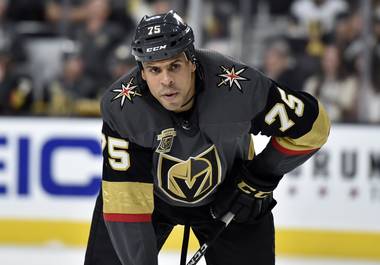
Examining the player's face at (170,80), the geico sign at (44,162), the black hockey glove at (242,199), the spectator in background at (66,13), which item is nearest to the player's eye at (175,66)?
the player's face at (170,80)

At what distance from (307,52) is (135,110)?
8.02 feet

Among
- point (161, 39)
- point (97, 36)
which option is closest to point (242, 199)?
point (161, 39)

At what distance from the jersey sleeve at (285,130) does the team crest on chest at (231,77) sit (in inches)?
3.2

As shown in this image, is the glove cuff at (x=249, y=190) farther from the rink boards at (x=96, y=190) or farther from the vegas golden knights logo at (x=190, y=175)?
the rink boards at (x=96, y=190)

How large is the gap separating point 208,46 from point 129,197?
91.7 inches

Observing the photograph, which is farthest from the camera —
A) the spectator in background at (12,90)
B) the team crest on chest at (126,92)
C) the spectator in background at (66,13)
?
the spectator in background at (66,13)

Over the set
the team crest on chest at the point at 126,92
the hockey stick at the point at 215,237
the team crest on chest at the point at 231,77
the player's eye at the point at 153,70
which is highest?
the player's eye at the point at 153,70

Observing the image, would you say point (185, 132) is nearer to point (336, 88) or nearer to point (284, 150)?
point (284, 150)

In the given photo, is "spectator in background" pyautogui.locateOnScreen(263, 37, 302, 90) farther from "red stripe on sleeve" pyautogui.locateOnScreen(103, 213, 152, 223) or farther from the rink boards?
"red stripe on sleeve" pyautogui.locateOnScreen(103, 213, 152, 223)

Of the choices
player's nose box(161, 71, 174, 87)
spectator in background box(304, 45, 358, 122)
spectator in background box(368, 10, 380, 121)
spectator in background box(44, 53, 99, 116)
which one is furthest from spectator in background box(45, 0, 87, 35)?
player's nose box(161, 71, 174, 87)

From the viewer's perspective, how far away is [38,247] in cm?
470

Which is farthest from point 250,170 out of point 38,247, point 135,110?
point 38,247

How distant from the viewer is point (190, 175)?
2.65m

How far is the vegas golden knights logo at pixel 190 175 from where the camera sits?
2625 mm
